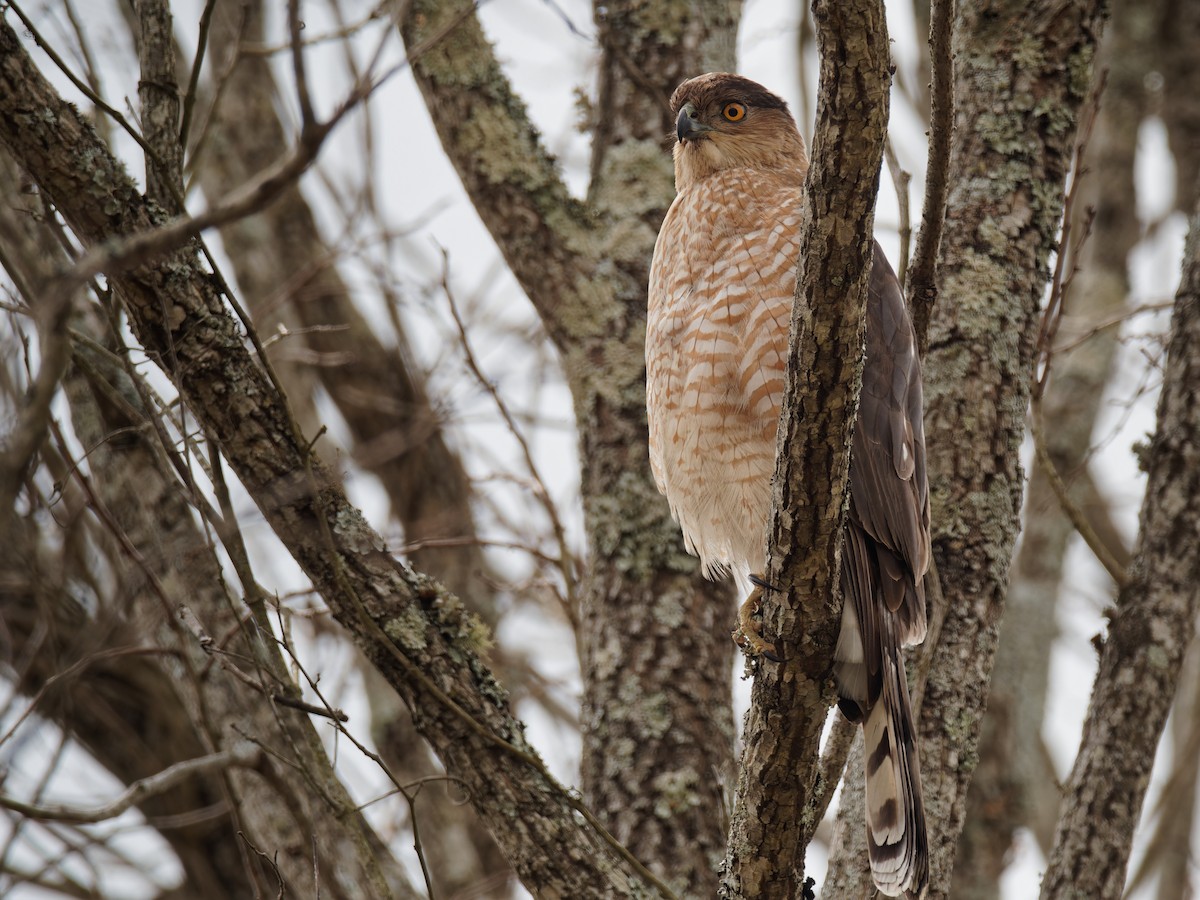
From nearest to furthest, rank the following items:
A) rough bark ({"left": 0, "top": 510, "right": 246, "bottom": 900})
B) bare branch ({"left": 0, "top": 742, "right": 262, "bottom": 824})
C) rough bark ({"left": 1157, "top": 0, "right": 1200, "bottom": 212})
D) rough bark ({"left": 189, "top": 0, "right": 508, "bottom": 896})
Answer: bare branch ({"left": 0, "top": 742, "right": 262, "bottom": 824}), rough bark ({"left": 0, "top": 510, "right": 246, "bottom": 900}), rough bark ({"left": 189, "top": 0, "right": 508, "bottom": 896}), rough bark ({"left": 1157, "top": 0, "right": 1200, "bottom": 212})

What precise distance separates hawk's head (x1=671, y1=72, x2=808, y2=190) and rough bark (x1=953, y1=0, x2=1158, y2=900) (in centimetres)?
131

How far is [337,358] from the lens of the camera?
6348 mm

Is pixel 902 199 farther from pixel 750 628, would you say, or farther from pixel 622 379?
pixel 622 379

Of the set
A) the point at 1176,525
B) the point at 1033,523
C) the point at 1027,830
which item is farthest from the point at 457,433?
the point at 1176,525

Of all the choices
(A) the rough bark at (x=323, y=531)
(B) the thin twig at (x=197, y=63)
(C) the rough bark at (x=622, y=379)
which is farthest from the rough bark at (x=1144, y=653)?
(B) the thin twig at (x=197, y=63)

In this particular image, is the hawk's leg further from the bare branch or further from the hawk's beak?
the hawk's beak

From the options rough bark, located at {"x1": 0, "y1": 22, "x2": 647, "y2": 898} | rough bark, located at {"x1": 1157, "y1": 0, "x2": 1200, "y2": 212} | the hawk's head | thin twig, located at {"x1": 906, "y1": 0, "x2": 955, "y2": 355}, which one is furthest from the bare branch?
rough bark, located at {"x1": 1157, "y1": 0, "x2": 1200, "y2": 212}

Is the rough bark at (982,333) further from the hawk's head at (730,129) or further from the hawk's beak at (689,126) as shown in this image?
the hawk's beak at (689,126)

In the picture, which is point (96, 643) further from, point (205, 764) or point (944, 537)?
point (944, 537)

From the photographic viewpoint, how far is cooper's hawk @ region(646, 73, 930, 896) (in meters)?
2.91

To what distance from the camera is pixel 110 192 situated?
265 centimetres

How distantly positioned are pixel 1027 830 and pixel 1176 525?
226cm

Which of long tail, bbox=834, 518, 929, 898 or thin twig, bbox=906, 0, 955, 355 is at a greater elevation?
thin twig, bbox=906, 0, 955, 355

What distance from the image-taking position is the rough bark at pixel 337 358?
252 inches
